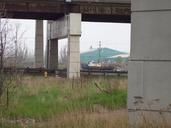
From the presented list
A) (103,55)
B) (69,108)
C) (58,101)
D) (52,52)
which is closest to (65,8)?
(52,52)

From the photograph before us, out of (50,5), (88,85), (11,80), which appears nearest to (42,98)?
(88,85)

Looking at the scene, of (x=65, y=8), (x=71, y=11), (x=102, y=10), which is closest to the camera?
(x=65, y=8)

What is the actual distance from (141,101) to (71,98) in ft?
31.9

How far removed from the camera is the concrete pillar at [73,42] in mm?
46250

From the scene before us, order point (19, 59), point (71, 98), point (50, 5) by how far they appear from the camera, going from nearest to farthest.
Answer: point (19, 59), point (71, 98), point (50, 5)

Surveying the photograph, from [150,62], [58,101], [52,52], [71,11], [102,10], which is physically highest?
[102,10]

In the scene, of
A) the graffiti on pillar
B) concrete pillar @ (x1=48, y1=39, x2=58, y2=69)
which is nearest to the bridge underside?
the graffiti on pillar

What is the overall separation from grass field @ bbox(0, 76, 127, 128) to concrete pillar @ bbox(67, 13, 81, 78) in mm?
21867

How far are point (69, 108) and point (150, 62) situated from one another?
18.2 ft

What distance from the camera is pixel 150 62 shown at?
9469 millimetres

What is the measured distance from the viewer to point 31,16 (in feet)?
169

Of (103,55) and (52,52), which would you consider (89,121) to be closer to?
(52,52)

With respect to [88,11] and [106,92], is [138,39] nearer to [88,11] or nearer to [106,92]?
[106,92]

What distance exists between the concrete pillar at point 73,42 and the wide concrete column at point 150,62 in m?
36.1
